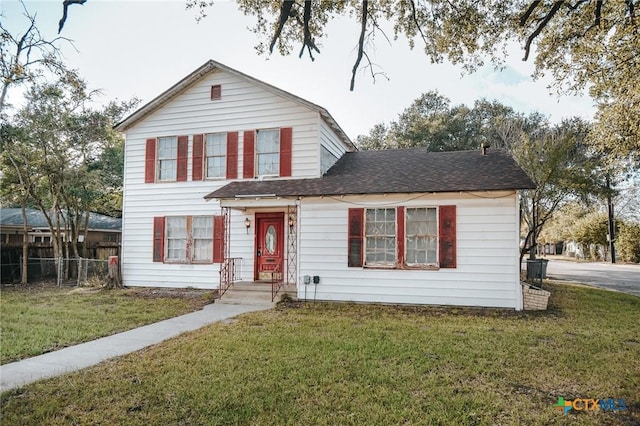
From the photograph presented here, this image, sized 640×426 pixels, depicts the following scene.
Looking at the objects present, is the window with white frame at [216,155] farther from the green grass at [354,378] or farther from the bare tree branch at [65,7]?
the bare tree branch at [65,7]

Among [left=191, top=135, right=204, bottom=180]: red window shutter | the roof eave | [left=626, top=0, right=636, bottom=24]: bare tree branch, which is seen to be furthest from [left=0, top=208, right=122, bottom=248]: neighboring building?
[left=626, top=0, right=636, bottom=24]: bare tree branch

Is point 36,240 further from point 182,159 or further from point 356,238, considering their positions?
point 356,238

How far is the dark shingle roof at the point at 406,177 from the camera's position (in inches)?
379

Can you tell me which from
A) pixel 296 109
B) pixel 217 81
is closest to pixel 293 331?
pixel 296 109

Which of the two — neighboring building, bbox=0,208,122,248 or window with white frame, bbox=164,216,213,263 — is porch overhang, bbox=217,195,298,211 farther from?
neighboring building, bbox=0,208,122,248

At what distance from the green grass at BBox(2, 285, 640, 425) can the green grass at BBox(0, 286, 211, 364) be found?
1677 millimetres

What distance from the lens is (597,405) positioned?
3992 mm

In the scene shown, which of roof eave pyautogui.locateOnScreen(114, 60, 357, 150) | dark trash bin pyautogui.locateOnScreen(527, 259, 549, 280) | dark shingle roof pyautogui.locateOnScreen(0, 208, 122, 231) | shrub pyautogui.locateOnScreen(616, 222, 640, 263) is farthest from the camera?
shrub pyautogui.locateOnScreen(616, 222, 640, 263)

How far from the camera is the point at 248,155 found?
12570 millimetres

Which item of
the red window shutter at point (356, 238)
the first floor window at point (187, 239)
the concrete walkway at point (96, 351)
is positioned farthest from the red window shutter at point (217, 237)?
the red window shutter at point (356, 238)

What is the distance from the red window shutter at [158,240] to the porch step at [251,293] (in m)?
3.28

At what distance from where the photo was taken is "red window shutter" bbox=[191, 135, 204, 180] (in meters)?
13.0


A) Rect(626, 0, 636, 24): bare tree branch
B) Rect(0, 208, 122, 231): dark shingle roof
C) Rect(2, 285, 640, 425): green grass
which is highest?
Rect(626, 0, 636, 24): bare tree branch

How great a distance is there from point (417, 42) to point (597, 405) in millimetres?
7788
